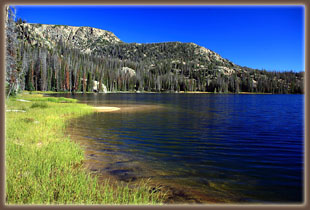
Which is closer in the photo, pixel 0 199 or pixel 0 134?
pixel 0 199

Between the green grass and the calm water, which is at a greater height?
the green grass

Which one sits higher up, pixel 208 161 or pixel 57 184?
pixel 57 184

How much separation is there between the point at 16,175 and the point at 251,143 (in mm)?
15208

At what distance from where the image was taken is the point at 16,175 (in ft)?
21.9

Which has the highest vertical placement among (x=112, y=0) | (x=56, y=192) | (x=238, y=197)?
(x=112, y=0)

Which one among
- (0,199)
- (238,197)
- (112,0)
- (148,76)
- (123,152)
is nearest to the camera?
(0,199)

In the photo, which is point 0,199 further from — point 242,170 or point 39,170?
point 242,170

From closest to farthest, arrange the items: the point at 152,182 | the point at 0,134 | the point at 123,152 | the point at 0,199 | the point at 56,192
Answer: the point at 0,199
the point at 0,134
the point at 56,192
the point at 152,182
the point at 123,152

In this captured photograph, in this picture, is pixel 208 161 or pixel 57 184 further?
pixel 208 161

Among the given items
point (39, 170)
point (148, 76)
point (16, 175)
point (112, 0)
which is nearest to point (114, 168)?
point (39, 170)

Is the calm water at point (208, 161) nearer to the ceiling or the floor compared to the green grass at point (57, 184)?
nearer to the floor

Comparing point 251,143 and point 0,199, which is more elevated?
point 0,199

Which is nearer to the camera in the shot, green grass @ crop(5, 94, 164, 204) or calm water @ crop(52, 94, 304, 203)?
green grass @ crop(5, 94, 164, 204)

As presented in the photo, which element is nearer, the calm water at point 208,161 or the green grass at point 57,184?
the green grass at point 57,184
